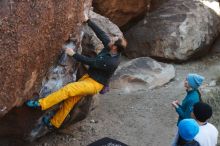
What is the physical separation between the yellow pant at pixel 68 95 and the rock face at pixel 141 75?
2.68m

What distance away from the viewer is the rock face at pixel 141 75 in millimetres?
9867

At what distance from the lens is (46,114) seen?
7363mm

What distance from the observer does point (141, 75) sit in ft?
32.7

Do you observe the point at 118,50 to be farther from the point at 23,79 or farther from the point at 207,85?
the point at 207,85

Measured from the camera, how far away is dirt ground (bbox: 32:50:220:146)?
809 centimetres

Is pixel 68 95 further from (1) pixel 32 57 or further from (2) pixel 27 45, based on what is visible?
(2) pixel 27 45

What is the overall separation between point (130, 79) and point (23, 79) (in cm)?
364

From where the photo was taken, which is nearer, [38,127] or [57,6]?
[57,6]

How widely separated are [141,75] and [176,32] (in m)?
1.71

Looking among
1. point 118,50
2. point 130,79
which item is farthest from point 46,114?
point 130,79

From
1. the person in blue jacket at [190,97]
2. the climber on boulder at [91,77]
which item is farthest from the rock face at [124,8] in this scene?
the person in blue jacket at [190,97]

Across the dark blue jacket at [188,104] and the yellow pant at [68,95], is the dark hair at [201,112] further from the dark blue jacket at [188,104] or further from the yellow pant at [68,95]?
the yellow pant at [68,95]

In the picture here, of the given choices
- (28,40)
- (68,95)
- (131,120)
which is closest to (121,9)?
(131,120)

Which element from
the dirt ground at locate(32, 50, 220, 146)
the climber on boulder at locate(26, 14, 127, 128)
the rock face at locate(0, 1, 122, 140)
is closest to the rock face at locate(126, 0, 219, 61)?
the dirt ground at locate(32, 50, 220, 146)
